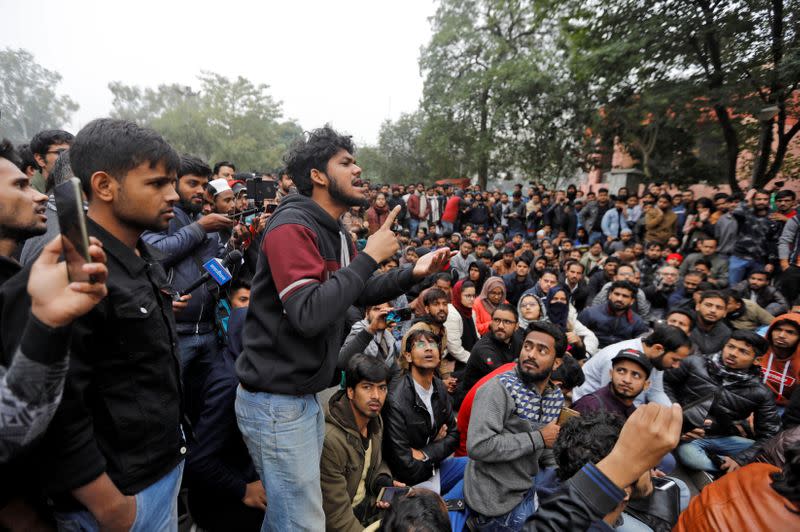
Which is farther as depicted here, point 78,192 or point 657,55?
point 657,55

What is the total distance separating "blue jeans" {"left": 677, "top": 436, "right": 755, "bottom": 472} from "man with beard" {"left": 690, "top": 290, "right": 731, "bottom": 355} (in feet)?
3.69

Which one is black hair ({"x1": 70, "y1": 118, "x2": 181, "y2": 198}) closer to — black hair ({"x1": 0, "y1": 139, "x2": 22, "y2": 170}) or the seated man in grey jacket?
black hair ({"x1": 0, "y1": 139, "x2": 22, "y2": 170})

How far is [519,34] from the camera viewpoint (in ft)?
57.2

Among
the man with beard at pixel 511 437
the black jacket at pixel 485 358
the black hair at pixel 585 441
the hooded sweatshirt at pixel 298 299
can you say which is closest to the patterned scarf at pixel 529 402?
the man with beard at pixel 511 437

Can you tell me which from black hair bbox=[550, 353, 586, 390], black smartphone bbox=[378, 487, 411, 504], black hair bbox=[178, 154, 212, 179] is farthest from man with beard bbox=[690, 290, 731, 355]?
black hair bbox=[178, 154, 212, 179]

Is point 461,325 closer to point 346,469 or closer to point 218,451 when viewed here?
point 346,469

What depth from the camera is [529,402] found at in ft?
8.21

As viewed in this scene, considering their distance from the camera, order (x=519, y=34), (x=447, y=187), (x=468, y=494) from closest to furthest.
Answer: (x=468, y=494) → (x=447, y=187) → (x=519, y=34)

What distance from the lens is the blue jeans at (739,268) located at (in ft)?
21.0

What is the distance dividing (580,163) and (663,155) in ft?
9.98

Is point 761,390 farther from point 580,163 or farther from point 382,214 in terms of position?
point 580,163

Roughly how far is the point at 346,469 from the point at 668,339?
279cm

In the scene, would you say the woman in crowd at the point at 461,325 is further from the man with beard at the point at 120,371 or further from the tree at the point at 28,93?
the tree at the point at 28,93

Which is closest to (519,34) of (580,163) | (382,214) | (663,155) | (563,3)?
(580,163)
